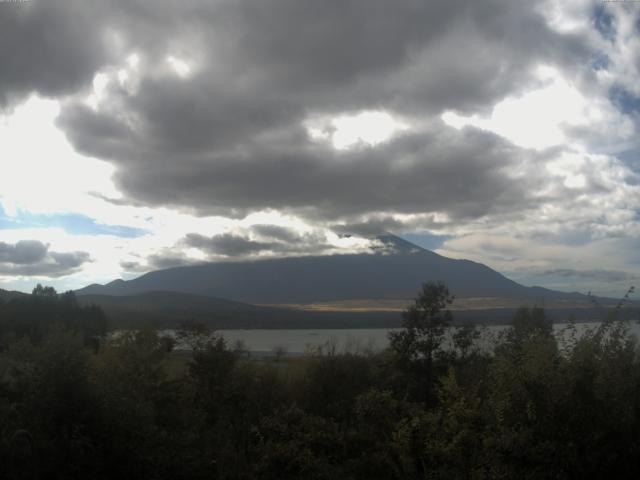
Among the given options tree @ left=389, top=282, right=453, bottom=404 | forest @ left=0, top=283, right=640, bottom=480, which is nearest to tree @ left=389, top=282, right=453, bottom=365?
tree @ left=389, top=282, right=453, bottom=404

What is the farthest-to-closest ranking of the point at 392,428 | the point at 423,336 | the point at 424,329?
1. the point at 423,336
2. the point at 424,329
3. the point at 392,428

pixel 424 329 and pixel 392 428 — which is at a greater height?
pixel 424 329

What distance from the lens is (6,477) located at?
13.1 m

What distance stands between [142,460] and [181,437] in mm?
2296

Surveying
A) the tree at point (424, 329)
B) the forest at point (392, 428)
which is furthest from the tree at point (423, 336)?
the forest at point (392, 428)

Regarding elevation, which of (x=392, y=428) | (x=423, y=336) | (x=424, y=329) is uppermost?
(x=424, y=329)

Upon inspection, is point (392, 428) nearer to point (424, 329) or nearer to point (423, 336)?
point (424, 329)

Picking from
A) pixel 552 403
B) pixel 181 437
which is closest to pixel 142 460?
pixel 181 437

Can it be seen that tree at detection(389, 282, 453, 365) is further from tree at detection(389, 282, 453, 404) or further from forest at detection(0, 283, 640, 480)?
forest at detection(0, 283, 640, 480)

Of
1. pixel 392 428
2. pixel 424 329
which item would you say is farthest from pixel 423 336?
pixel 392 428

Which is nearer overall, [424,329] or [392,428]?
[392,428]

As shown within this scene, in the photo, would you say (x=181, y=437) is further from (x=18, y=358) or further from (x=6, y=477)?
(x=18, y=358)

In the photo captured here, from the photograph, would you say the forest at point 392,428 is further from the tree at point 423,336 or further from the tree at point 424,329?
the tree at point 424,329

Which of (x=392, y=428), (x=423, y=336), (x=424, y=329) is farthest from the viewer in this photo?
(x=423, y=336)
